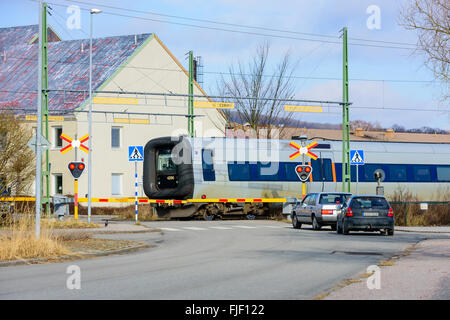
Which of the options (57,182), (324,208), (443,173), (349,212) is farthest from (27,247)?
(57,182)

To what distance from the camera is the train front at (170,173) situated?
36938 mm

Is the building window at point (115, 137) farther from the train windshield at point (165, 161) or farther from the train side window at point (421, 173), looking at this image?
the train side window at point (421, 173)

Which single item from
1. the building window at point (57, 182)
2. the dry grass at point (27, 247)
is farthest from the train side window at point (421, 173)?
the dry grass at point (27, 247)

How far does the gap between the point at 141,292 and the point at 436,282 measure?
4.23m

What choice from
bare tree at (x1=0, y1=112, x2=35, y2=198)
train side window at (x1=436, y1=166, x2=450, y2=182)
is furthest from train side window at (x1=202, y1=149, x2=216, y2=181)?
train side window at (x1=436, y1=166, x2=450, y2=182)

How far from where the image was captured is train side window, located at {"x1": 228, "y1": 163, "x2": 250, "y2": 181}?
126ft

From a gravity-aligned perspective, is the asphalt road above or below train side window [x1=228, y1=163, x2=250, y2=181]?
below

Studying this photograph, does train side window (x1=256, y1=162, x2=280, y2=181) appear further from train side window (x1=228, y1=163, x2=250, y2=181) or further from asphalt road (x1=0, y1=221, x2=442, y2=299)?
asphalt road (x1=0, y1=221, x2=442, y2=299)

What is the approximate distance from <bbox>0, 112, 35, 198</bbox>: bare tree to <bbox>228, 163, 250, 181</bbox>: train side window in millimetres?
14283

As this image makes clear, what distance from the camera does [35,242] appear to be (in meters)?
16.5
